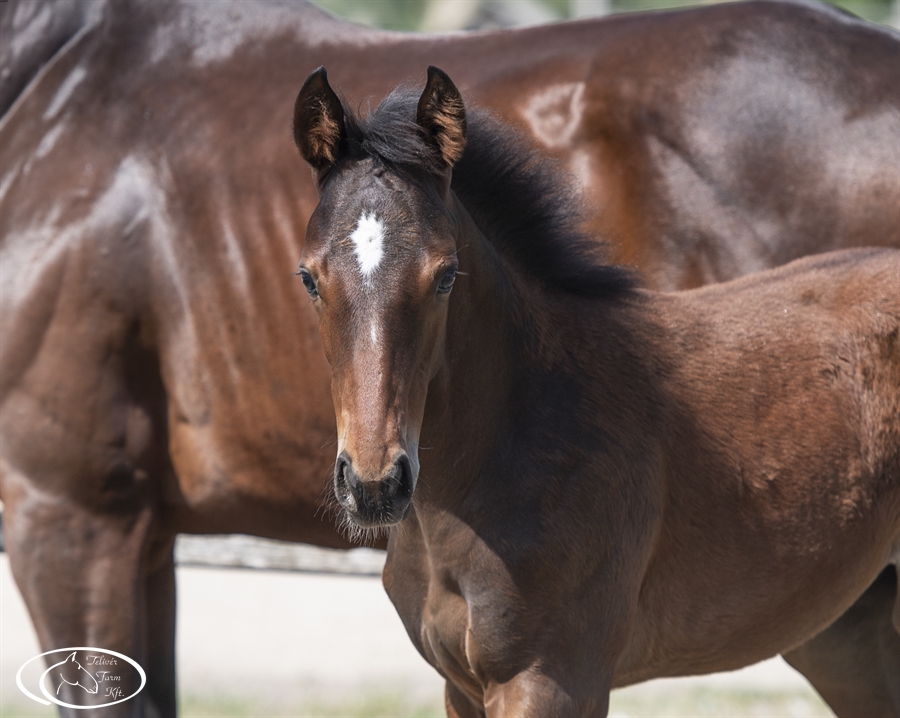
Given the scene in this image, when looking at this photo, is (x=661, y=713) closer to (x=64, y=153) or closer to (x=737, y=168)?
(x=737, y=168)

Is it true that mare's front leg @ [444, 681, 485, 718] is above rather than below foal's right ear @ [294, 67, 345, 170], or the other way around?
below

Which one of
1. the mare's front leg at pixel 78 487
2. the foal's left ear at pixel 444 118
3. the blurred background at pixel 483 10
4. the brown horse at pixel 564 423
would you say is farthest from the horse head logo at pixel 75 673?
the blurred background at pixel 483 10

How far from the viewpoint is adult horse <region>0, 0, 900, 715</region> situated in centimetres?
324

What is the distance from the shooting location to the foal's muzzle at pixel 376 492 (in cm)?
201

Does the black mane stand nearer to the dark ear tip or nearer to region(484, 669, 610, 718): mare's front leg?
the dark ear tip

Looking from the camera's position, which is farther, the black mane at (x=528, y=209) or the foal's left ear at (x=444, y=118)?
the black mane at (x=528, y=209)

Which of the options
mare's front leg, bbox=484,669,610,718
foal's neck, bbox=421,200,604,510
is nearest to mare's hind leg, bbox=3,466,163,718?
foal's neck, bbox=421,200,604,510

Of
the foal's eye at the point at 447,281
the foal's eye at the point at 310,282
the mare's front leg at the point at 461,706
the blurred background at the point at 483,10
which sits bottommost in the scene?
the blurred background at the point at 483,10

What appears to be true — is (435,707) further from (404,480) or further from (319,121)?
(319,121)

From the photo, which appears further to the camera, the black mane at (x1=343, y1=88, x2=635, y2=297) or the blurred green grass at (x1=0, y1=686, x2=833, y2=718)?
the blurred green grass at (x1=0, y1=686, x2=833, y2=718)

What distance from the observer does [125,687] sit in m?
3.34

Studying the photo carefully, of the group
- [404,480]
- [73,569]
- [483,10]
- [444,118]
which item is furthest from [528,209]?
[483,10]

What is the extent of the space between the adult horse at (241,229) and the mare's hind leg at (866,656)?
103 cm

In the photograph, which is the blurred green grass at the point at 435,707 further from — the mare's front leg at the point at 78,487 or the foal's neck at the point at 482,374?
the foal's neck at the point at 482,374
